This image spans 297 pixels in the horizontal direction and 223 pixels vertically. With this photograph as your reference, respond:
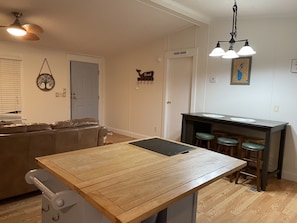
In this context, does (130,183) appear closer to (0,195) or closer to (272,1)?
(0,195)

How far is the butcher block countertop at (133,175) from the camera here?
96 cm

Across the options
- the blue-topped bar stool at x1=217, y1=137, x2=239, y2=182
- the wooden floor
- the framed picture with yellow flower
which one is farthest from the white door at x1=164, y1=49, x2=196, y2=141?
the wooden floor

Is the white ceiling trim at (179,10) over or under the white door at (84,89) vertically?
over

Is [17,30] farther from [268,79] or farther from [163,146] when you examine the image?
[268,79]

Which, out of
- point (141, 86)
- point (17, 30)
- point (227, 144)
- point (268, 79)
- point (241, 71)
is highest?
point (17, 30)

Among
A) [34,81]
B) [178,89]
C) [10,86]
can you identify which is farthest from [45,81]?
[178,89]

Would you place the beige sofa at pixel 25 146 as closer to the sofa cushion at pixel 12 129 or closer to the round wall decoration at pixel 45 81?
the sofa cushion at pixel 12 129

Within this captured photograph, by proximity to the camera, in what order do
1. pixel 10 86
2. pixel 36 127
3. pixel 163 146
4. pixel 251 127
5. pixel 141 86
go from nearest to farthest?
pixel 163 146 → pixel 36 127 → pixel 251 127 → pixel 10 86 → pixel 141 86

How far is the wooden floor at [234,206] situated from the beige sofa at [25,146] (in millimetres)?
222

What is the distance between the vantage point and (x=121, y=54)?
6.19 meters

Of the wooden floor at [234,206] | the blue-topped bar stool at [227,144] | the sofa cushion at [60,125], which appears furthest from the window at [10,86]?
the blue-topped bar stool at [227,144]

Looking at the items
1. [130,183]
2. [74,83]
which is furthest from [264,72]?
[74,83]

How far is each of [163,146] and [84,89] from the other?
16.2ft

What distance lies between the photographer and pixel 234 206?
2.69 metres
